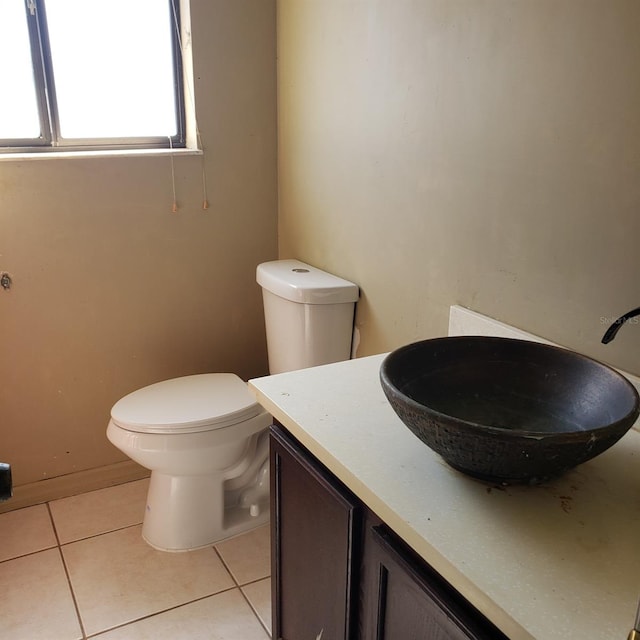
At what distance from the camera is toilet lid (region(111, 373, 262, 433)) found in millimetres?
1844

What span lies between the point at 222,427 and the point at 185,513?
329 millimetres

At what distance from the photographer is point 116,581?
1880 mm

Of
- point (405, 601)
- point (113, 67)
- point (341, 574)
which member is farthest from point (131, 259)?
point (405, 601)

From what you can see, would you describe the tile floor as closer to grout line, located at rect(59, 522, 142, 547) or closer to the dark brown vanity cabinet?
grout line, located at rect(59, 522, 142, 547)

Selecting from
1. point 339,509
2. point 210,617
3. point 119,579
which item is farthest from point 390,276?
point 119,579

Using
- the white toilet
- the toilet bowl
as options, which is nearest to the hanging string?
the white toilet

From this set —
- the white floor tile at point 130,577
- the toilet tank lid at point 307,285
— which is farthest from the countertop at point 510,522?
the white floor tile at point 130,577

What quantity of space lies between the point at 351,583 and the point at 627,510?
46 cm

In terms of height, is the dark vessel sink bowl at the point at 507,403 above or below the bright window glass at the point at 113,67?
below

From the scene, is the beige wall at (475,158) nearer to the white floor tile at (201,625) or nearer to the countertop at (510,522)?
the countertop at (510,522)

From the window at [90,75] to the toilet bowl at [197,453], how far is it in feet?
2.82

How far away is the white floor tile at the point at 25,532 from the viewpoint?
2.01 metres

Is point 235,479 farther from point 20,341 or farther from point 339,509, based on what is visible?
point 339,509

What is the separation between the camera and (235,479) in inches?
Answer: 82.8
